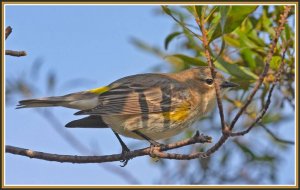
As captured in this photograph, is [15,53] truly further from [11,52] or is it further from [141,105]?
[141,105]

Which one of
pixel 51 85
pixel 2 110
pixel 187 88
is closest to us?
pixel 2 110

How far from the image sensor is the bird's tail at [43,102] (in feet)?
15.5

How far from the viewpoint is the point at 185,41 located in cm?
662

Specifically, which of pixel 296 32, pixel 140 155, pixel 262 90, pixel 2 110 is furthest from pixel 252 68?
pixel 2 110

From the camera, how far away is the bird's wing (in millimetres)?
5398

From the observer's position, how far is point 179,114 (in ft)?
17.9

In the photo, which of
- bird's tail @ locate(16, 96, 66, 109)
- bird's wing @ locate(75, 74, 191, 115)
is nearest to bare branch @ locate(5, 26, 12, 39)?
bird's tail @ locate(16, 96, 66, 109)

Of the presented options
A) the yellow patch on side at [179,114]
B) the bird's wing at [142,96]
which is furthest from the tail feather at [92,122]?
the yellow patch on side at [179,114]

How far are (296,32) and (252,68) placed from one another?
2.41 ft

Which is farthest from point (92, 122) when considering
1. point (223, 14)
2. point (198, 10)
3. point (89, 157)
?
point (223, 14)

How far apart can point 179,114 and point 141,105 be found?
1.32ft

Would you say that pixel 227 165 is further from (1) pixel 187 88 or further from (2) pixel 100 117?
(2) pixel 100 117

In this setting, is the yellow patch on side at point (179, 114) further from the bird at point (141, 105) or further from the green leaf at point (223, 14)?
the green leaf at point (223, 14)

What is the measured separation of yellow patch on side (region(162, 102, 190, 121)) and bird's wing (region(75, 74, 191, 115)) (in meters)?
0.03
